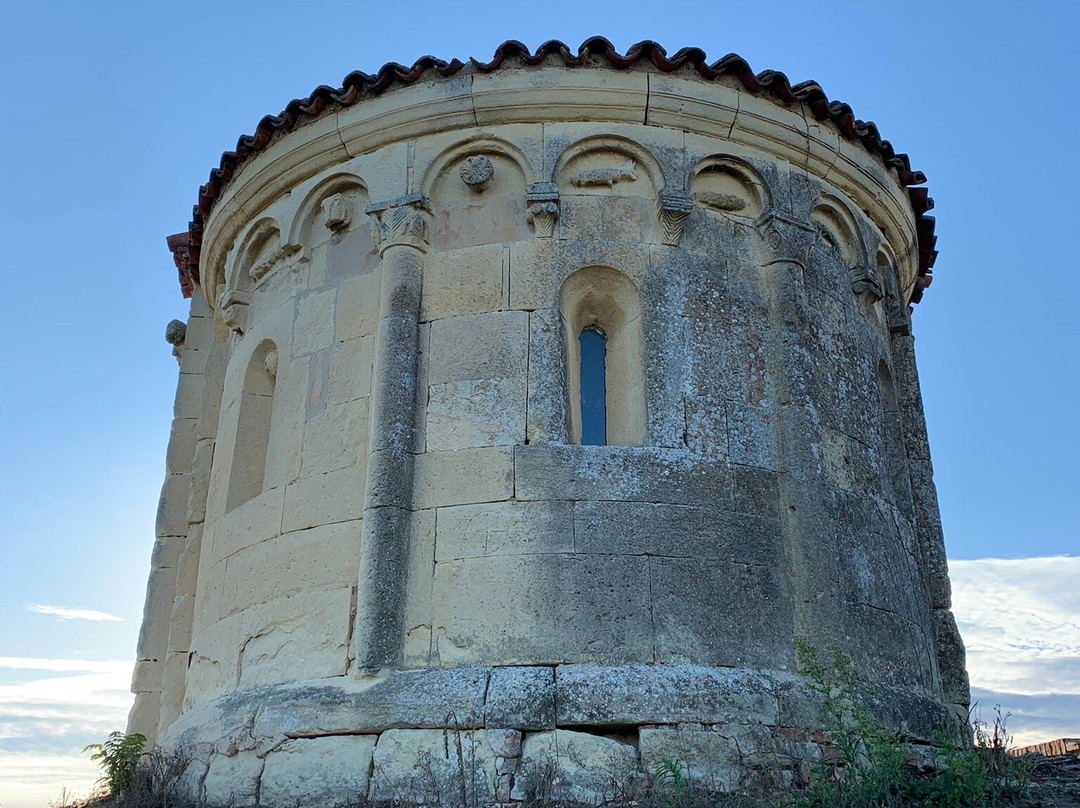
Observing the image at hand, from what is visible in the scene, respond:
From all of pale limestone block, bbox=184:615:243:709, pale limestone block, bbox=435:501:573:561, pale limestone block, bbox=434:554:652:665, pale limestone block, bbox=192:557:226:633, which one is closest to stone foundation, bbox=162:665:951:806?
pale limestone block, bbox=434:554:652:665

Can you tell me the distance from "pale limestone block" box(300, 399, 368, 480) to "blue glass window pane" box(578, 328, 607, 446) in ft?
4.50

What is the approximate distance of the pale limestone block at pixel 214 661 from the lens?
7000 millimetres

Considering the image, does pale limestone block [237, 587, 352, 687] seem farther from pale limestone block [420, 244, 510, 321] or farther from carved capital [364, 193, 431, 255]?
carved capital [364, 193, 431, 255]

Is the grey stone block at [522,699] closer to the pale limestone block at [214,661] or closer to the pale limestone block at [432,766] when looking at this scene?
the pale limestone block at [432,766]

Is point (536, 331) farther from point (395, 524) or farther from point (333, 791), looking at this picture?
point (333, 791)

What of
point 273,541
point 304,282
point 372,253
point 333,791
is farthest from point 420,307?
point 333,791

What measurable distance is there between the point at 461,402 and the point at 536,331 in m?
0.64

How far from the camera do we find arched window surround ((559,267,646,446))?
6828mm

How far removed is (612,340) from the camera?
716 cm

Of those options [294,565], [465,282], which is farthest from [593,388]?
[294,565]

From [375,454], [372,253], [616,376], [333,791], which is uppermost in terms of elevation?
[372,253]

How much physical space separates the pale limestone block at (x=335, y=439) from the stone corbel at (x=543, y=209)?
5.17ft

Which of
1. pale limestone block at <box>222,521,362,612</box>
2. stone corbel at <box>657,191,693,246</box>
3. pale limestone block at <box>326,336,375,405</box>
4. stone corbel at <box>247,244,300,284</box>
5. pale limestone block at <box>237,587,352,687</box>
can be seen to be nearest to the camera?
pale limestone block at <box>237,587,352,687</box>

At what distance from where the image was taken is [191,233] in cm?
952
